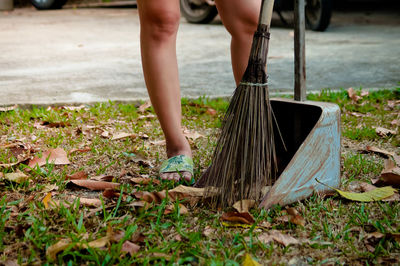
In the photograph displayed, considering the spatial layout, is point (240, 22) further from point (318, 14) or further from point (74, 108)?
point (318, 14)

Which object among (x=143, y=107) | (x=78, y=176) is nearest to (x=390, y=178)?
(x=78, y=176)

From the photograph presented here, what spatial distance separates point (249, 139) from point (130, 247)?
0.51m

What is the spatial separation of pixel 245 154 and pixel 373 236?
441mm

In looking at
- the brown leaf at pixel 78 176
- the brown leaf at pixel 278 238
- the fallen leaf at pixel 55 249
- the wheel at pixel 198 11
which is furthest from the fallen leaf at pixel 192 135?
the wheel at pixel 198 11

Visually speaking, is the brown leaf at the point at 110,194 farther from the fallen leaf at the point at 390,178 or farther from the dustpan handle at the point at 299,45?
the fallen leaf at the point at 390,178

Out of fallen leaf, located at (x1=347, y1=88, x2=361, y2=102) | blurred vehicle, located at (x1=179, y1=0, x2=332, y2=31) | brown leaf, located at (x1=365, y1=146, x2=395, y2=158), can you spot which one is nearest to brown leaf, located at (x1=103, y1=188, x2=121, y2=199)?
brown leaf, located at (x1=365, y1=146, x2=395, y2=158)

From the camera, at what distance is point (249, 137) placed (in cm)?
159

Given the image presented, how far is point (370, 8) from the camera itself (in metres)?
9.02

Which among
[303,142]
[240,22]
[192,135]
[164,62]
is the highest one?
[240,22]

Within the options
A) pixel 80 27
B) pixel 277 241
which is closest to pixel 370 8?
pixel 80 27

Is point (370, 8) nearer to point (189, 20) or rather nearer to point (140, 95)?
point (189, 20)

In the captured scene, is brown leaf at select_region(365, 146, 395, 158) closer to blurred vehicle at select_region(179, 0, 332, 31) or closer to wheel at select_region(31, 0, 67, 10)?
blurred vehicle at select_region(179, 0, 332, 31)

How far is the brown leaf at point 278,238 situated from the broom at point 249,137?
178 millimetres

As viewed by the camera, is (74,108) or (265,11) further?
(74,108)
